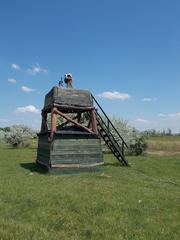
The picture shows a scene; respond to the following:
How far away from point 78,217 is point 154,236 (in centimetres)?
216

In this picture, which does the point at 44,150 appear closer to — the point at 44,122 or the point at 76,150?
the point at 76,150

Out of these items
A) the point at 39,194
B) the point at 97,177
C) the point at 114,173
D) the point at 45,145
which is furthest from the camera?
the point at 45,145

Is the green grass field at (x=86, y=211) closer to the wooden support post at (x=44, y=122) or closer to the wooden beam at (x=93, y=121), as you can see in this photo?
the wooden beam at (x=93, y=121)

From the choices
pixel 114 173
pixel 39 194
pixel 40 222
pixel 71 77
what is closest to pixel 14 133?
pixel 71 77

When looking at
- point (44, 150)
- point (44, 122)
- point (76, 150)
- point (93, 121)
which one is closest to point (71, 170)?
point (76, 150)

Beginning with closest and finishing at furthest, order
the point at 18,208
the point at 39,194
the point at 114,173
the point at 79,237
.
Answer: the point at 79,237, the point at 18,208, the point at 39,194, the point at 114,173

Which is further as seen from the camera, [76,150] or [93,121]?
[93,121]

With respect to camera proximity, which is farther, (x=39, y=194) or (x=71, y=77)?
(x=71, y=77)

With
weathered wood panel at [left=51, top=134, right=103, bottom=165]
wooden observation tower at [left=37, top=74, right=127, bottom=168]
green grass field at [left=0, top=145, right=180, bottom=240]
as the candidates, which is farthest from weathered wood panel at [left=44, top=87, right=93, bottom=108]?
green grass field at [left=0, top=145, right=180, bottom=240]

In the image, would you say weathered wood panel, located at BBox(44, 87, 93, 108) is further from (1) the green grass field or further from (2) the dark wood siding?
(1) the green grass field

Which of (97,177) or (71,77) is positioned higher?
(71,77)

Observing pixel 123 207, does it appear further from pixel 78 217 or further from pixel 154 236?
pixel 154 236

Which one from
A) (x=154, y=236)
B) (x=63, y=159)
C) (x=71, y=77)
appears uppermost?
(x=71, y=77)

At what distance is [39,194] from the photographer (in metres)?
11.0
